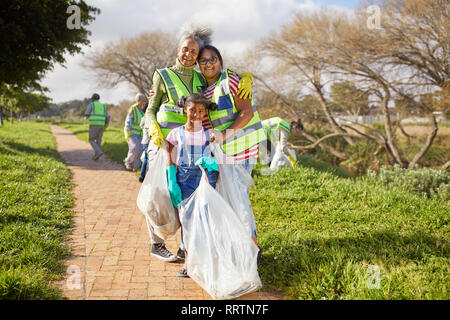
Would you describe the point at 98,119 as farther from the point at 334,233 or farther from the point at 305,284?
the point at 305,284

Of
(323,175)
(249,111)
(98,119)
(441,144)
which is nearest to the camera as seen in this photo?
(249,111)

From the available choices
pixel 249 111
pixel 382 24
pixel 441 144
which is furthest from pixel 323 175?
pixel 441 144

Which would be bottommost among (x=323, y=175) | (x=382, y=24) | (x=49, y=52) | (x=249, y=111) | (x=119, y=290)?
(x=119, y=290)

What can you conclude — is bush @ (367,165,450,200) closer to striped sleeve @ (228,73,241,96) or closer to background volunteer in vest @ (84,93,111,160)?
striped sleeve @ (228,73,241,96)

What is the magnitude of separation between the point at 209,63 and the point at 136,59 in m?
27.3

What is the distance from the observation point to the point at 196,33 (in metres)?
3.24

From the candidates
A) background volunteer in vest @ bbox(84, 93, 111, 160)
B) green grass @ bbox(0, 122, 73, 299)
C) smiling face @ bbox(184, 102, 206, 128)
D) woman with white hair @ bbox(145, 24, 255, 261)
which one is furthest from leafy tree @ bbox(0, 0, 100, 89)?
smiling face @ bbox(184, 102, 206, 128)

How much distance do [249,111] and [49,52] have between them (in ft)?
32.9

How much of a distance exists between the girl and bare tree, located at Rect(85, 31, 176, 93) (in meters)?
25.2

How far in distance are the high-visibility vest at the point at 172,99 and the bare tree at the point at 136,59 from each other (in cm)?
2488

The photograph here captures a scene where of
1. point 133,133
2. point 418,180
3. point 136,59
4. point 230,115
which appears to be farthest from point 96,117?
point 136,59

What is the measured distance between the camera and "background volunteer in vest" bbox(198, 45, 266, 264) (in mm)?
3146

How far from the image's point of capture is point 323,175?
21.9ft

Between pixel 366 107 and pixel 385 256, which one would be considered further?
pixel 366 107
